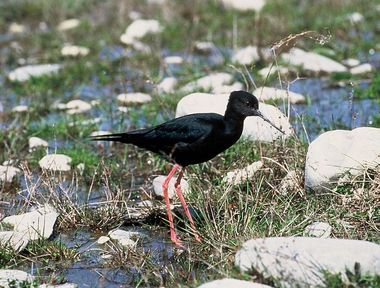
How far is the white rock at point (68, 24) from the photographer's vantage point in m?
14.5

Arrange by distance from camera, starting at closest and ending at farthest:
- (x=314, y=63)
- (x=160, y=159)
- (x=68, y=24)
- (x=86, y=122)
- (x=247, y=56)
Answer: (x=160, y=159)
(x=86, y=122)
(x=314, y=63)
(x=247, y=56)
(x=68, y=24)

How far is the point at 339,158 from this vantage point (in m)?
7.03

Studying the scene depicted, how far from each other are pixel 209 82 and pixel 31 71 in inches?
104

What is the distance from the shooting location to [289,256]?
5.26 metres

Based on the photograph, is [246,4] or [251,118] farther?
[246,4]

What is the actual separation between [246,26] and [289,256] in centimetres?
862

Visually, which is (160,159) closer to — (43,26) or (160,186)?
(160,186)

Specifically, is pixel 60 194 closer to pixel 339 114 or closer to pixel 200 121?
Result: pixel 200 121

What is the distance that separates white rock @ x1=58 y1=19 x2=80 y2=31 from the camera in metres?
14.5

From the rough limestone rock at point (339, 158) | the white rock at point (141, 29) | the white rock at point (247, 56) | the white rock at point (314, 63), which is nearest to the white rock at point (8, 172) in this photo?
the rough limestone rock at point (339, 158)

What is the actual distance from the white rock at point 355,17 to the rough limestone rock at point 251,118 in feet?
15.9

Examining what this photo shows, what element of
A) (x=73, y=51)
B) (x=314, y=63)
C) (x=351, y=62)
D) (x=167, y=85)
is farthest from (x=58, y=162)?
(x=73, y=51)

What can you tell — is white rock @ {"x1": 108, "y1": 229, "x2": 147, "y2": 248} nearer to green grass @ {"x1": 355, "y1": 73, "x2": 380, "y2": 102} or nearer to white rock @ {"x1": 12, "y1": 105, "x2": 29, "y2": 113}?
white rock @ {"x1": 12, "y1": 105, "x2": 29, "y2": 113}

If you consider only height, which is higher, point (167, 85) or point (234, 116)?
point (234, 116)
